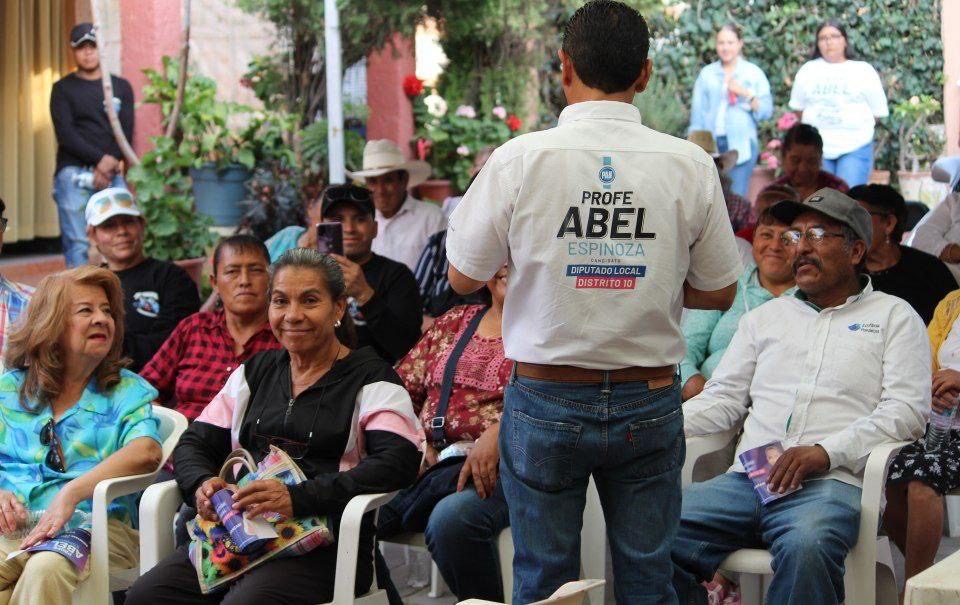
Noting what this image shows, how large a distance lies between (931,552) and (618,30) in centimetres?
206

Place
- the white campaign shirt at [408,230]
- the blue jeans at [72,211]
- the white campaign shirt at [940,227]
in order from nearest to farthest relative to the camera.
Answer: the white campaign shirt at [940,227] → the white campaign shirt at [408,230] → the blue jeans at [72,211]

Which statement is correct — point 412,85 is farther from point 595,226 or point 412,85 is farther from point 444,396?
point 595,226

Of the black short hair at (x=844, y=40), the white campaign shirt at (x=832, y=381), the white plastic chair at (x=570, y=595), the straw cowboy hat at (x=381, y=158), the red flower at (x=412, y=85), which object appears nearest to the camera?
the white plastic chair at (x=570, y=595)

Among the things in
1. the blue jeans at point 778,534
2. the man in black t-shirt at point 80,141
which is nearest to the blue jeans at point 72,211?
the man in black t-shirt at point 80,141

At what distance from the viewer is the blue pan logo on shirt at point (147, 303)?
15.9 feet

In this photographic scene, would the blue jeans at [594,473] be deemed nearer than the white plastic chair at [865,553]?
Yes

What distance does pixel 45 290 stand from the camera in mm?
3717

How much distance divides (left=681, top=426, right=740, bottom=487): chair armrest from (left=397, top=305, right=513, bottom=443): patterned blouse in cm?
59

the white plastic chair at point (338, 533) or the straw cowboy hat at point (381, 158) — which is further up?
the straw cowboy hat at point (381, 158)

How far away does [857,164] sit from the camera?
838cm

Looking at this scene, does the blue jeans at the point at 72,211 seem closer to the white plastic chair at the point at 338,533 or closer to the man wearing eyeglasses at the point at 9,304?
the man wearing eyeglasses at the point at 9,304

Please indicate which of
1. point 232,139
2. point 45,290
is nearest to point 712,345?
point 45,290

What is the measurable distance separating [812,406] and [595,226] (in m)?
1.31

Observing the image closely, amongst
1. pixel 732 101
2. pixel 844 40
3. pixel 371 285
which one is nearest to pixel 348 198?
pixel 371 285
